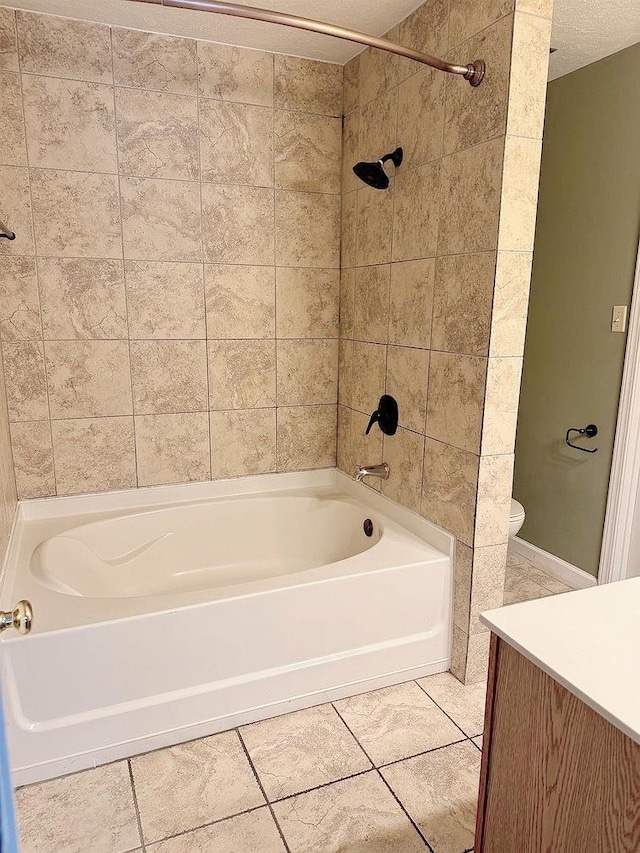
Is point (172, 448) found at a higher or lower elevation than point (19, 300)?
lower

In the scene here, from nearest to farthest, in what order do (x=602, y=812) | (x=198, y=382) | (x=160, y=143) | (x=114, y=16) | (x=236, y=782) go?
(x=602, y=812), (x=236, y=782), (x=114, y=16), (x=160, y=143), (x=198, y=382)

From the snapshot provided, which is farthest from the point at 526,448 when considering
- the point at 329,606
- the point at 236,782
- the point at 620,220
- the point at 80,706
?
the point at 80,706

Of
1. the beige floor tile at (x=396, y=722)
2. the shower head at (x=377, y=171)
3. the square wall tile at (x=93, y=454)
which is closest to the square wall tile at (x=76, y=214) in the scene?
the square wall tile at (x=93, y=454)

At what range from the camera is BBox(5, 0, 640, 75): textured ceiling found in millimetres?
2111

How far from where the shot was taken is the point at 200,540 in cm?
270

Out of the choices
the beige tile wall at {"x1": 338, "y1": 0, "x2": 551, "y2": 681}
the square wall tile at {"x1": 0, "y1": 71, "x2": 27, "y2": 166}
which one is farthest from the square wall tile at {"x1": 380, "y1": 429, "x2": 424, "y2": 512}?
the square wall tile at {"x1": 0, "y1": 71, "x2": 27, "y2": 166}

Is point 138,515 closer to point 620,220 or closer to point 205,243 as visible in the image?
point 205,243

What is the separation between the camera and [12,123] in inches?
87.7

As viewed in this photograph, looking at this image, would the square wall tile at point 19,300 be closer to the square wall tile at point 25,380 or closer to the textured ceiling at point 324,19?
the square wall tile at point 25,380

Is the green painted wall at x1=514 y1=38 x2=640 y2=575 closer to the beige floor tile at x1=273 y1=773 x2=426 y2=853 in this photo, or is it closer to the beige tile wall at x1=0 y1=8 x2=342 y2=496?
the beige tile wall at x1=0 y1=8 x2=342 y2=496

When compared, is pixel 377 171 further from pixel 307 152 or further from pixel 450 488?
pixel 450 488

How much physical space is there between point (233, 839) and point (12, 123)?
2497 millimetres

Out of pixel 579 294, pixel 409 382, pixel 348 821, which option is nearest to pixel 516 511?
pixel 409 382

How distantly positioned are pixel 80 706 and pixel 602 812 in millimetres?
1428
